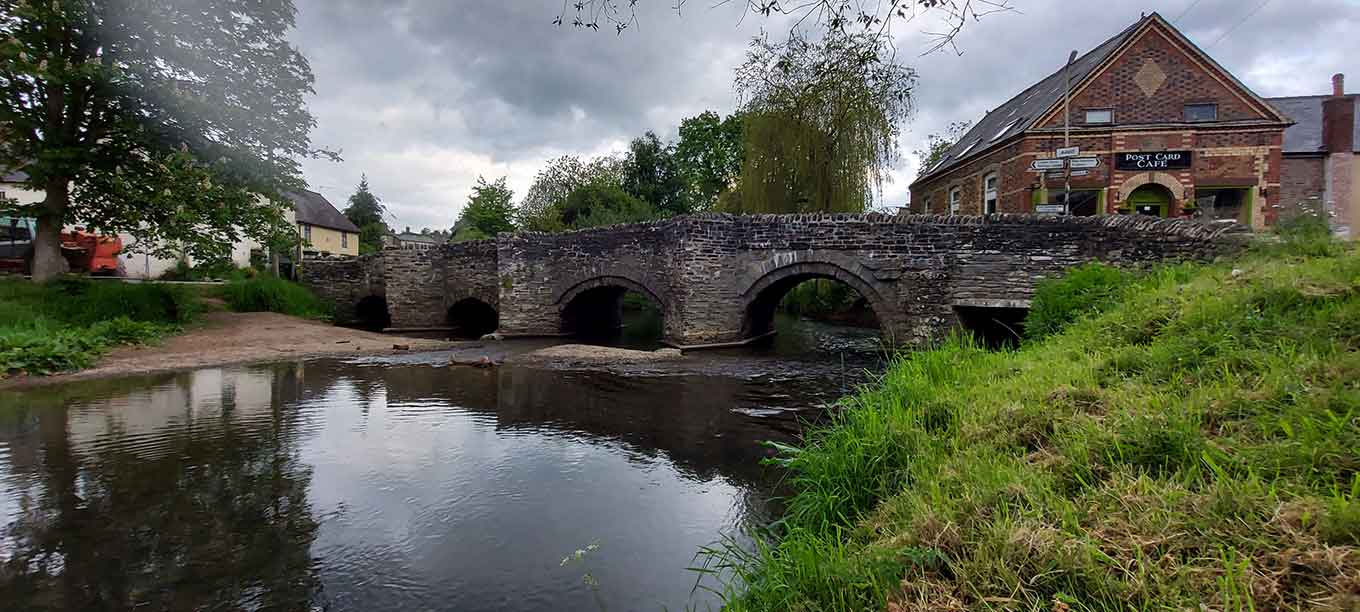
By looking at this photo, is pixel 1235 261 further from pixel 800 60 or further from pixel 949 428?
pixel 800 60

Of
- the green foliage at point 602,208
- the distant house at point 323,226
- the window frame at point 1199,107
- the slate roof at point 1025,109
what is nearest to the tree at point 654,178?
the green foliage at point 602,208

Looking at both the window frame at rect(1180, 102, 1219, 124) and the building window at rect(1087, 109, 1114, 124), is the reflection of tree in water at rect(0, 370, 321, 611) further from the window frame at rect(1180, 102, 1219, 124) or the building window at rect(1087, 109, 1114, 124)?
the window frame at rect(1180, 102, 1219, 124)

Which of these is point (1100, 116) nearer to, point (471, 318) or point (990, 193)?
point (990, 193)

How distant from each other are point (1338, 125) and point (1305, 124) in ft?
6.68

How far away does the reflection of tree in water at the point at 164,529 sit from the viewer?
9.82 feet

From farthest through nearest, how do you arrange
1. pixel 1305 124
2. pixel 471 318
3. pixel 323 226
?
pixel 323 226 < pixel 1305 124 < pixel 471 318

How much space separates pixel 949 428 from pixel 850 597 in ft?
6.07

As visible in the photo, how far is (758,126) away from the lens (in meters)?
18.6

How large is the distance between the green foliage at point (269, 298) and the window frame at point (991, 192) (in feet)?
68.2

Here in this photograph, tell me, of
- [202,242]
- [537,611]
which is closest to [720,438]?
[537,611]

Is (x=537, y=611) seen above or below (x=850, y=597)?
below

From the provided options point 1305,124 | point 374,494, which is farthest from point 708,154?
point 374,494

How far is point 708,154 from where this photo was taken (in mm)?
36094

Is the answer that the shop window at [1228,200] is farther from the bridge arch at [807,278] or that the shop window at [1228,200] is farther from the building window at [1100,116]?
the bridge arch at [807,278]
